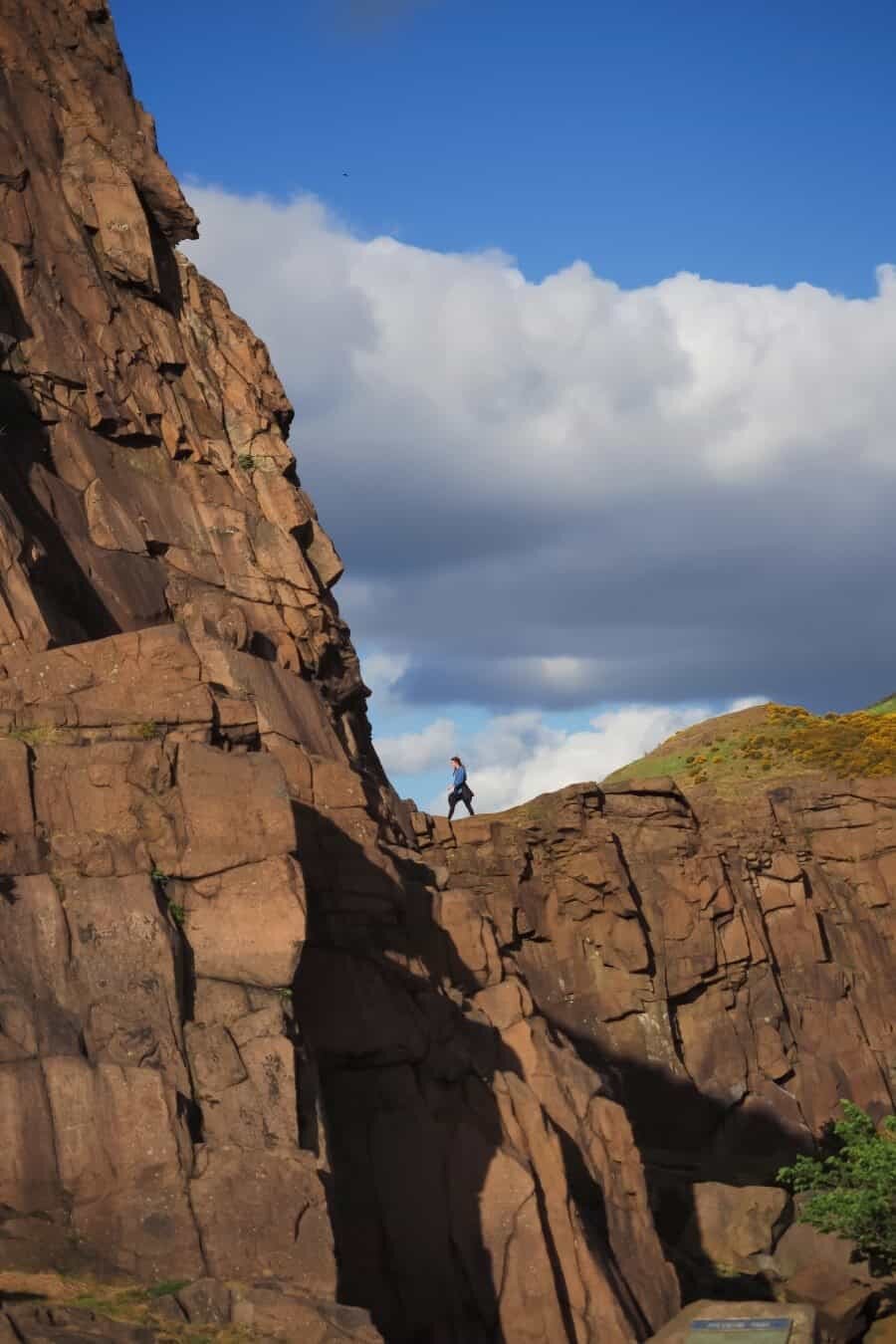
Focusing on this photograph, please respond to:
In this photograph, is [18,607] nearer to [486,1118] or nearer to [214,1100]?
[214,1100]

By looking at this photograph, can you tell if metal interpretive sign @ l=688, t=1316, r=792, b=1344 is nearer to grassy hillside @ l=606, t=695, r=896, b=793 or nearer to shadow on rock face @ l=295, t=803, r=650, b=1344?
shadow on rock face @ l=295, t=803, r=650, b=1344

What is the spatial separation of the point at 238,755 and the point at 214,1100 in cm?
665

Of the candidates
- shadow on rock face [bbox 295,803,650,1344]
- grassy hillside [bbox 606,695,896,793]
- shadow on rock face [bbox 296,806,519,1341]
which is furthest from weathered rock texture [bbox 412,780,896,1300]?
shadow on rock face [bbox 296,806,519,1341]

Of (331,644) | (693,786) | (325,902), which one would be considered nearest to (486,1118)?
(325,902)

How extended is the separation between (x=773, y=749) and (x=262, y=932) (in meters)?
62.5

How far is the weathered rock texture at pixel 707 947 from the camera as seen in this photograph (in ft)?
193

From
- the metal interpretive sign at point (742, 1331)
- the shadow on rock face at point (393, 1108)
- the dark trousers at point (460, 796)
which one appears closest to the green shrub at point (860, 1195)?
the metal interpretive sign at point (742, 1331)

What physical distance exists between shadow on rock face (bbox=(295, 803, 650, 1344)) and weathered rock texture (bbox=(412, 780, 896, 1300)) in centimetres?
1754

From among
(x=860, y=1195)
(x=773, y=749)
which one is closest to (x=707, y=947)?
(x=860, y=1195)

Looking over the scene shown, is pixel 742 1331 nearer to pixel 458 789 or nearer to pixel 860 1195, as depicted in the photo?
pixel 860 1195

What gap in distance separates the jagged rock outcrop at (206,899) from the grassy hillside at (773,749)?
36227 mm

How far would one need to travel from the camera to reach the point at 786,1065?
204 ft

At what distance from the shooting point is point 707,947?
206 ft

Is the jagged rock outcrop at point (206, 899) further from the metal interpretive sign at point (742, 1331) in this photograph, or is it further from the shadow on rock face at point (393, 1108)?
the metal interpretive sign at point (742, 1331)
